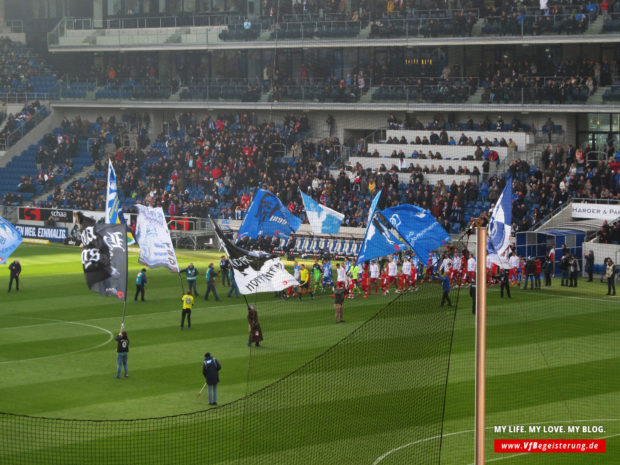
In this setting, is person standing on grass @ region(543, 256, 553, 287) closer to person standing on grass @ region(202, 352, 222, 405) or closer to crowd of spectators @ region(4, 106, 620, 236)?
crowd of spectators @ region(4, 106, 620, 236)

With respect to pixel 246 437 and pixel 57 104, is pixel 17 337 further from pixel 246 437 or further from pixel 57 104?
pixel 57 104

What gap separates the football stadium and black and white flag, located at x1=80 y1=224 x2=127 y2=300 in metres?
0.07

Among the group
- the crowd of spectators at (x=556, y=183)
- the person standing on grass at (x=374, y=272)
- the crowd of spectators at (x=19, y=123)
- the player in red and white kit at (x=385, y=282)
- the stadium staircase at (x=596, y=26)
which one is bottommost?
the player in red and white kit at (x=385, y=282)

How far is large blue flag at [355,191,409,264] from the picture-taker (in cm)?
3322

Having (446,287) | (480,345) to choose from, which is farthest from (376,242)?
(480,345)

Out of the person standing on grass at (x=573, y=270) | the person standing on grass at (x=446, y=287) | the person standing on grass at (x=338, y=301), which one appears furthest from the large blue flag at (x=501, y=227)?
the person standing on grass at (x=573, y=270)

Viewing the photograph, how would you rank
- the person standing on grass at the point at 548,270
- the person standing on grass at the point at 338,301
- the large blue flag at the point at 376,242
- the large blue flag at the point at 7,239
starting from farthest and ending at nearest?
the person standing on grass at the point at 548,270 < the large blue flag at the point at 7,239 < the large blue flag at the point at 376,242 < the person standing on grass at the point at 338,301

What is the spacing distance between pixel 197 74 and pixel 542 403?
5028 cm

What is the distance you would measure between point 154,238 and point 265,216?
478 centimetres

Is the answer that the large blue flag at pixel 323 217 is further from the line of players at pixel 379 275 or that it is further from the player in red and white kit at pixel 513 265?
the player in red and white kit at pixel 513 265

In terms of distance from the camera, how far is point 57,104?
6994cm

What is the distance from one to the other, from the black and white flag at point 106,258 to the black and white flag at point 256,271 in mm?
3924

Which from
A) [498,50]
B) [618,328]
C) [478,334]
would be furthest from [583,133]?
[478,334]

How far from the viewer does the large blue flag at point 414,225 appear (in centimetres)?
3469
